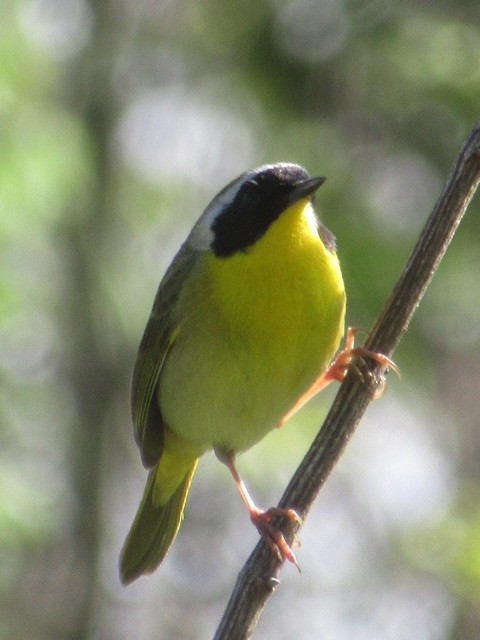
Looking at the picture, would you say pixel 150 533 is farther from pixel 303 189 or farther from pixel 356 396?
pixel 356 396

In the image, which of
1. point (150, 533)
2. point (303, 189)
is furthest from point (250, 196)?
point (150, 533)

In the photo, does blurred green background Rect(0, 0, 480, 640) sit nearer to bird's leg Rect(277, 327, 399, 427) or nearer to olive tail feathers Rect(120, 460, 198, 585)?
olive tail feathers Rect(120, 460, 198, 585)

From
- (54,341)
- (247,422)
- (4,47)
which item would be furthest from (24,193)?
(54,341)

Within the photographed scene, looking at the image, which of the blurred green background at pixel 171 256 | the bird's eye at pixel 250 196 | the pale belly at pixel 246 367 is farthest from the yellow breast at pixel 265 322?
the blurred green background at pixel 171 256

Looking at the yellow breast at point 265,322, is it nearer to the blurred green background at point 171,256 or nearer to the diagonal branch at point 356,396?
the diagonal branch at point 356,396

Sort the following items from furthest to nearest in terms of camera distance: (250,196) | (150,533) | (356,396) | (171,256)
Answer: (171,256), (150,533), (250,196), (356,396)

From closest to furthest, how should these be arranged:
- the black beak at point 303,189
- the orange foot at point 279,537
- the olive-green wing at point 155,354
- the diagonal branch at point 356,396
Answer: the diagonal branch at point 356,396 < the orange foot at point 279,537 < the black beak at point 303,189 < the olive-green wing at point 155,354

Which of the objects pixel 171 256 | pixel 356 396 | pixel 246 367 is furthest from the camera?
pixel 171 256
